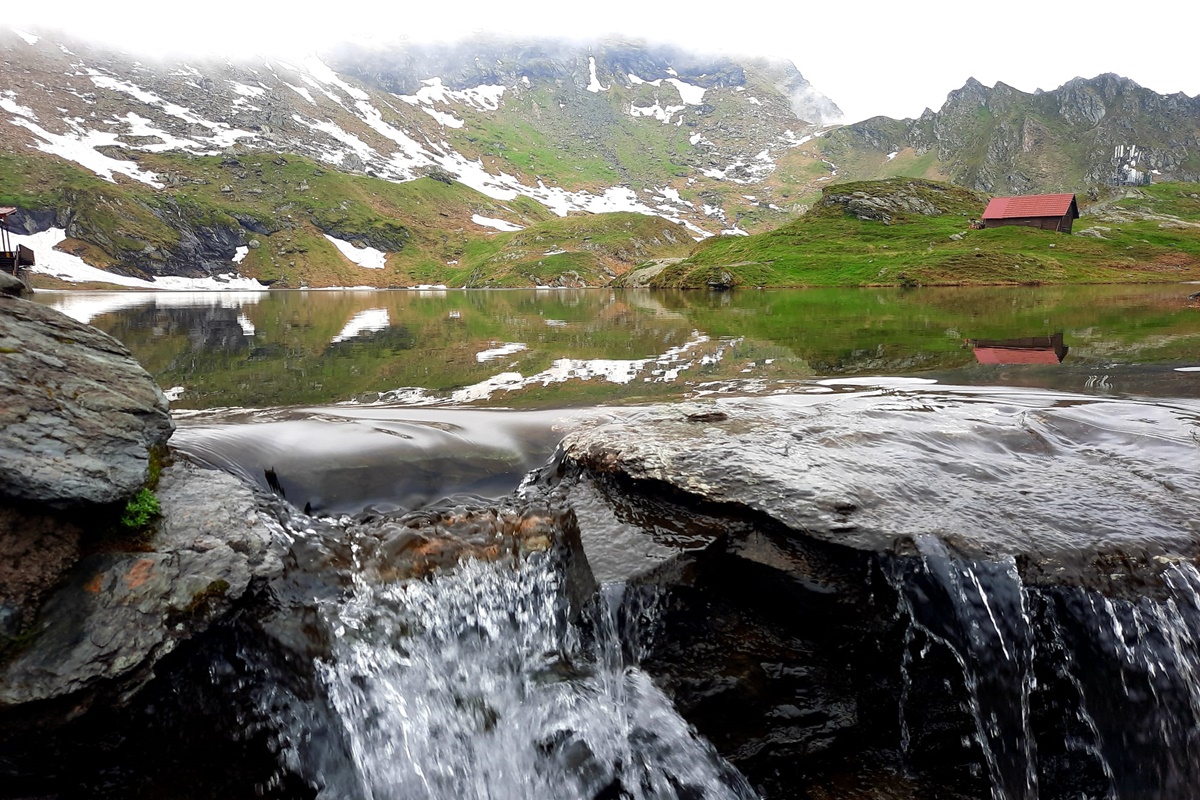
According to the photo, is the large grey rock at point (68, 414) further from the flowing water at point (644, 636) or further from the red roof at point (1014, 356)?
the red roof at point (1014, 356)

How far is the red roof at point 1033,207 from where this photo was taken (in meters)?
120

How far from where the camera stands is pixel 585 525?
8727mm

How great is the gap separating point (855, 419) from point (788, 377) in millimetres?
6373

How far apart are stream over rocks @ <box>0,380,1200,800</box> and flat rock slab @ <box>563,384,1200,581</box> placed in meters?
0.06

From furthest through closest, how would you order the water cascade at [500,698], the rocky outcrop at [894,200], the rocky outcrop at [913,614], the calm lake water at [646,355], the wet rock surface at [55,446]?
the rocky outcrop at [894,200] < the calm lake water at [646,355] < the rocky outcrop at [913,614] < the water cascade at [500,698] < the wet rock surface at [55,446]

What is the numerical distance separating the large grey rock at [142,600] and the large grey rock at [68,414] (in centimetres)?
A: 80

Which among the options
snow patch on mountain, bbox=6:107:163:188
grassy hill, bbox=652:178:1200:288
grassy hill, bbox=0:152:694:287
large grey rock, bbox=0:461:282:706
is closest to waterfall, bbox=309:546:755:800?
large grey rock, bbox=0:461:282:706

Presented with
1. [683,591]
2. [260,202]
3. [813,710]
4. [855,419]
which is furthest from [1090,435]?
[260,202]

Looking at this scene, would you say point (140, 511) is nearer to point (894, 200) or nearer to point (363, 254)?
point (894, 200)

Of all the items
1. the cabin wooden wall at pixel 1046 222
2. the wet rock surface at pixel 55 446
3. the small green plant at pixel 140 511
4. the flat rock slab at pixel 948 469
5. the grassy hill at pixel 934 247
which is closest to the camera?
the wet rock surface at pixel 55 446

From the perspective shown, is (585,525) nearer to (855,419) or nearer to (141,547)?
(141,547)

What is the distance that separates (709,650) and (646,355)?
17.5 metres

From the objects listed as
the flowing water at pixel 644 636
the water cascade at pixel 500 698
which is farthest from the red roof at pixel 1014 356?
the water cascade at pixel 500 698

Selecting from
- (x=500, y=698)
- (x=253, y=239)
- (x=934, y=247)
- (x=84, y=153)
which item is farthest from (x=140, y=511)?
(x=84, y=153)
